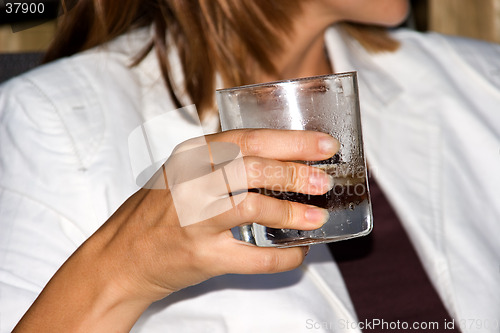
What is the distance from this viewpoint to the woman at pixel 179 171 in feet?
1.71

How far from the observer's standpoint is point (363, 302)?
99 cm

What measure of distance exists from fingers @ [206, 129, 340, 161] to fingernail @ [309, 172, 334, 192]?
0.02m

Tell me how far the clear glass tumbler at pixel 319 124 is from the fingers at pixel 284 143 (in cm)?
2

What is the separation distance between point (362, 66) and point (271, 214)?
3.08ft

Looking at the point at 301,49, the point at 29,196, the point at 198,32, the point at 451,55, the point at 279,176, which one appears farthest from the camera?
the point at 451,55

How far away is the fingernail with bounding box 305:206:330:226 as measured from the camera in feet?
1.64

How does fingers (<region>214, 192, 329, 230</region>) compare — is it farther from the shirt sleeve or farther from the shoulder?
the shoulder

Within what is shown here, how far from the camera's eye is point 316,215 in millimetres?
505

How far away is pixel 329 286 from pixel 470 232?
40cm

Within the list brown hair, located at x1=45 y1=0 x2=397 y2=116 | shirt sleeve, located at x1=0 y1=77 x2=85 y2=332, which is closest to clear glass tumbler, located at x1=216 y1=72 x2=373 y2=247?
shirt sleeve, located at x1=0 y1=77 x2=85 y2=332

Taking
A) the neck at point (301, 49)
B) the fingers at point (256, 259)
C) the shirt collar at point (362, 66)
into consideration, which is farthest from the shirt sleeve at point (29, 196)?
the shirt collar at point (362, 66)

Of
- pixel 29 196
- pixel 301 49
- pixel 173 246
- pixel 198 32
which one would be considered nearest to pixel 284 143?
pixel 173 246

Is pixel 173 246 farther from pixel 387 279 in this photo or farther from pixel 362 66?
pixel 362 66

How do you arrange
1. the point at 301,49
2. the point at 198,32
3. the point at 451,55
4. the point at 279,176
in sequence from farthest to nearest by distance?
the point at 451,55 → the point at 301,49 → the point at 198,32 → the point at 279,176
